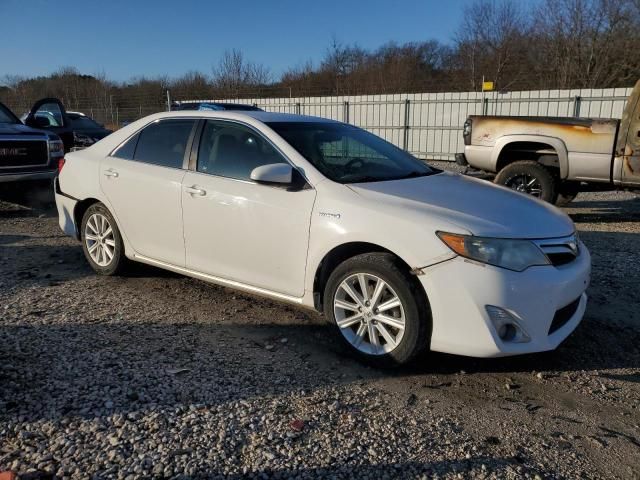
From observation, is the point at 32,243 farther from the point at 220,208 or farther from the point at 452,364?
the point at 452,364

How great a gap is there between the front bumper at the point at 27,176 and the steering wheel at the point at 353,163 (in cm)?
629

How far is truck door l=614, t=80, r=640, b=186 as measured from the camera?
7336 mm

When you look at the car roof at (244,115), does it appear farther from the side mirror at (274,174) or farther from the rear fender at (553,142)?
the rear fender at (553,142)

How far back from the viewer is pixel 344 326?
3.61 m

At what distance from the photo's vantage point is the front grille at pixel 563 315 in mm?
3303

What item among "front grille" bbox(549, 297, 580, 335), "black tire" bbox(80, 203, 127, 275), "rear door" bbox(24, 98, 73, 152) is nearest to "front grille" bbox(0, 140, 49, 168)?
"rear door" bbox(24, 98, 73, 152)

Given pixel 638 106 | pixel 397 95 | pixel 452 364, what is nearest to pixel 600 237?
pixel 638 106

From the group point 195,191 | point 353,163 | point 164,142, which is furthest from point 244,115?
point 353,163

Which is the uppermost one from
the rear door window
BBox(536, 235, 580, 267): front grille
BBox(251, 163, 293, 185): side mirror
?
the rear door window

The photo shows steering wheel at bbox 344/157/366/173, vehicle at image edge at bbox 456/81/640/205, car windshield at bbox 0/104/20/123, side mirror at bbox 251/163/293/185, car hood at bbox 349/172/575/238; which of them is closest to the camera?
car hood at bbox 349/172/575/238

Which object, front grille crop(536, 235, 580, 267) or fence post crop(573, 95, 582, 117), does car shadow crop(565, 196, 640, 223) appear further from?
fence post crop(573, 95, 582, 117)

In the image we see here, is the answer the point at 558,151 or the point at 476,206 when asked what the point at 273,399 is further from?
the point at 558,151

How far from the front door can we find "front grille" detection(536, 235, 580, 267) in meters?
1.51

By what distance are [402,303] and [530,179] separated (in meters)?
5.90
